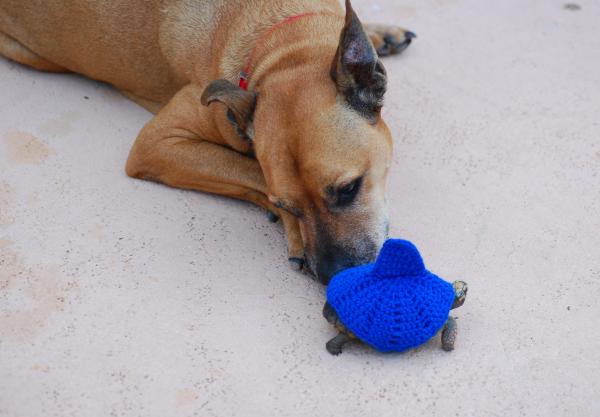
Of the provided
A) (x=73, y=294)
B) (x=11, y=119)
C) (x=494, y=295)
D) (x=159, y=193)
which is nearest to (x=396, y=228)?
(x=494, y=295)

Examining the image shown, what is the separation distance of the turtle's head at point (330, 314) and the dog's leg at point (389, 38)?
2320 mm

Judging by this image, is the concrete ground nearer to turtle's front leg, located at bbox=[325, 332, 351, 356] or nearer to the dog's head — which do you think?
turtle's front leg, located at bbox=[325, 332, 351, 356]

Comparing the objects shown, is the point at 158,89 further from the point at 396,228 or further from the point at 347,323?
the point at 347,323

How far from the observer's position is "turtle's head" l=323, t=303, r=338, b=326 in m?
2.88

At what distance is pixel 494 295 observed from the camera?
3.14m

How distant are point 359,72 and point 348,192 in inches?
20.5

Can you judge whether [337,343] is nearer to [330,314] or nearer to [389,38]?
[330,314]

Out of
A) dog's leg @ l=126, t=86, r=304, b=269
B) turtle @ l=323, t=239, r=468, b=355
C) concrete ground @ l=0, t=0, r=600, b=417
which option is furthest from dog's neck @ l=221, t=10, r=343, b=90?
turtle @ l=323, t=239, r=468, b=355

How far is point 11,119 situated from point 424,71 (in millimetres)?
2593

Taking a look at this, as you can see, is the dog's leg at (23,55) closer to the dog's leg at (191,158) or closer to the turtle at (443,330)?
the dog's leg at (191,158)

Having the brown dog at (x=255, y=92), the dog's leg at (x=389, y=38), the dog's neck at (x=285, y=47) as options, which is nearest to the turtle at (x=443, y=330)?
the brown dog at (x=255, y=92)

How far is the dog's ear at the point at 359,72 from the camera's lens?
115 inches

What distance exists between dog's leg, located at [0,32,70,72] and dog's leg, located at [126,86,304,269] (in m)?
1.08

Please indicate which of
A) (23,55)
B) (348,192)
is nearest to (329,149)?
(348,192)
